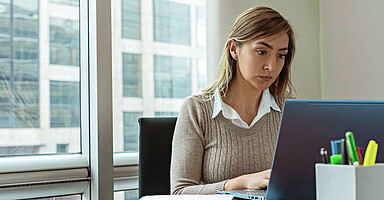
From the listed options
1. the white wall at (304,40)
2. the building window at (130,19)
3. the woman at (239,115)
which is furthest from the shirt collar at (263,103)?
the white wall at (304,40)

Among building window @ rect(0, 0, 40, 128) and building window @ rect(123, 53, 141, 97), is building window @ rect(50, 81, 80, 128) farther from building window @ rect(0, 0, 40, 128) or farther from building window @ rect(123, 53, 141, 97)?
building window @ rect(123, 53, 141, 97)

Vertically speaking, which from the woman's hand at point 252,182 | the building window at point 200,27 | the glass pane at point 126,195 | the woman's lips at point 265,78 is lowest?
the glass pane at point 126,195

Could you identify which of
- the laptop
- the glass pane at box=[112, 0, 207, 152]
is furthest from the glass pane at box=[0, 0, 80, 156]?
the laptop

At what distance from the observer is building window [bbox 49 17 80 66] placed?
190 centimetres

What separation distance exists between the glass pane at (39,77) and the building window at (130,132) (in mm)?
225

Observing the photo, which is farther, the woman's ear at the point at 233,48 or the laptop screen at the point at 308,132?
the woman's ear at the point at 233,48

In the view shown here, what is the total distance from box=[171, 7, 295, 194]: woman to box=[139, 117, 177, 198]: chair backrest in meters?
0.06

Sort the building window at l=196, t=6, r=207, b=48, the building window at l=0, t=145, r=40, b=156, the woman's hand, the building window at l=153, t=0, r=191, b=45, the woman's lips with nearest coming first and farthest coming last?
the woman's hand, the woman's lips, the building window at l=0, t=145, r=40, b=156, the building window at l=153, t=0, r=191, b=45, the building window at l=196, t=6, r=207, b=48

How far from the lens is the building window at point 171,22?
2182 millimetres

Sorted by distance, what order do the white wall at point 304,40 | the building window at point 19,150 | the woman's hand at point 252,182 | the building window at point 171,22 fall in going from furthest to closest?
the white wall at point 304,40 → the building window at point 171,22 → the building window at point 19,150 → the woman's hand at point 252,182

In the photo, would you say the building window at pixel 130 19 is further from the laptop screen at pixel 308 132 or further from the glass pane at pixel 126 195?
the laptop screen at pixel 308 132

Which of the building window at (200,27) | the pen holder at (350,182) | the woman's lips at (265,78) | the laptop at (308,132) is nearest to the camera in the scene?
the pen holder at (350,182)

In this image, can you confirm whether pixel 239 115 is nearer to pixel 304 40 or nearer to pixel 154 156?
pixel 154 156

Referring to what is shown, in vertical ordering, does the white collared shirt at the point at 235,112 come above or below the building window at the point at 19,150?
above
